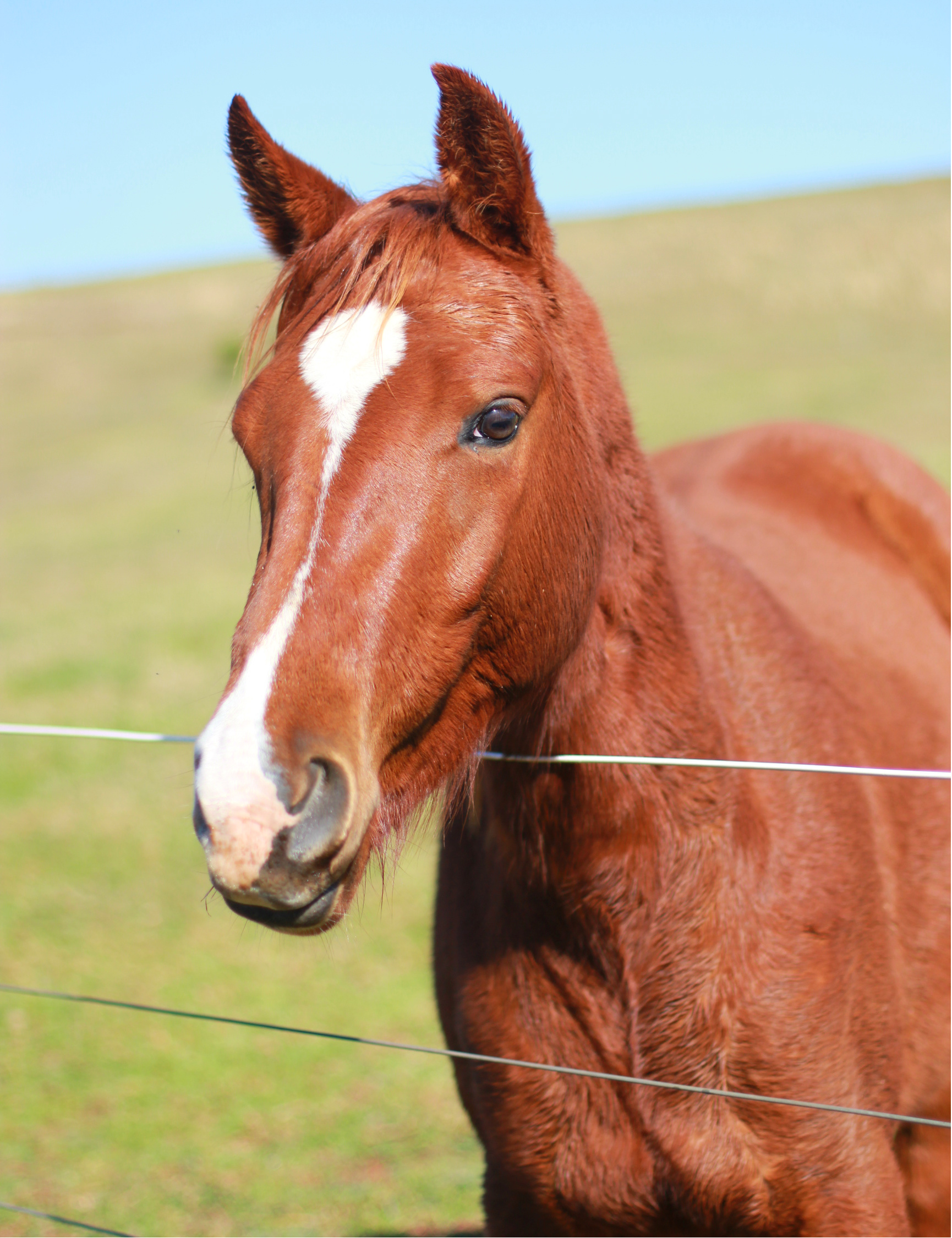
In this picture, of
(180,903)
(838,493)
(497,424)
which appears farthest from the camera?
(180,903)

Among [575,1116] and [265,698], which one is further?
[575,1116]

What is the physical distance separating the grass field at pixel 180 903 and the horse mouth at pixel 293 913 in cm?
36

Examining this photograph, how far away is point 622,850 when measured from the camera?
223 cm

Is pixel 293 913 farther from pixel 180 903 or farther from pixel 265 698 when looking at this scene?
pixel 180 903

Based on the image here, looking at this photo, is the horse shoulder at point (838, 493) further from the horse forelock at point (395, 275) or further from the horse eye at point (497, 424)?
the horse eye at point (497, 424)

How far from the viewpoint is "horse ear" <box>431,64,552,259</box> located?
1968 millimetres

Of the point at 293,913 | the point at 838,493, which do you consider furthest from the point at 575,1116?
the point at 838,493

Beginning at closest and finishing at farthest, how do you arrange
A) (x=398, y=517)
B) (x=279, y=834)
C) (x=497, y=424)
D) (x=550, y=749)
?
(x=279, y=834)
(x=398, y=517)
(x=497, y=424)
(x=550, y=749)

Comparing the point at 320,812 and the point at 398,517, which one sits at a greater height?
the point at 398,517

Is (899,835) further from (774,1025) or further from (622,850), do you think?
(622,850)

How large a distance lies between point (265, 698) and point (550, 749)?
811 mm

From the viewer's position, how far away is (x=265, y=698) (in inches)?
61.5

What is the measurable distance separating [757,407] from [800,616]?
21.6 meters

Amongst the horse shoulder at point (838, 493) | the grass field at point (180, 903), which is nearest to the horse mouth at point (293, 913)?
the grass field at point (180, 903)
